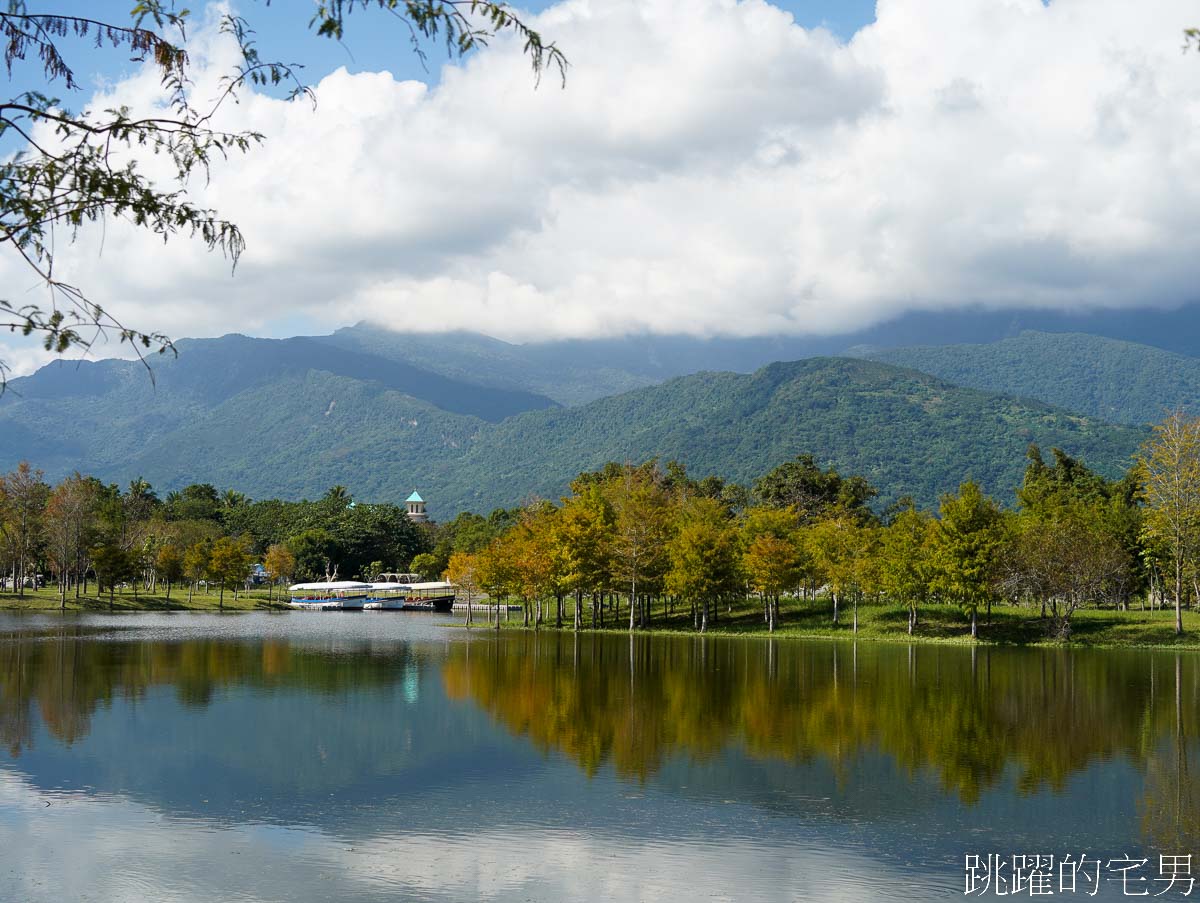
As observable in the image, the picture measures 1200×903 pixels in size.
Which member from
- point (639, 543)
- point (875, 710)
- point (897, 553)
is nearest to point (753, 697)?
point (875, 710)

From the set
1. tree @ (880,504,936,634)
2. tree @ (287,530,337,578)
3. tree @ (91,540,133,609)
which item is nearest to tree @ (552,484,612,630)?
tree @ (880,504,936,634)

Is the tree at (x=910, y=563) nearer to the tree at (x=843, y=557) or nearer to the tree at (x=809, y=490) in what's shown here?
the tree at (x=843, y=557)

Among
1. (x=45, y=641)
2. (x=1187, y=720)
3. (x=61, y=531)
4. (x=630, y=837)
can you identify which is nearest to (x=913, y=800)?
(x=630, y=837)

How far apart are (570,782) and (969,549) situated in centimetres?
5140

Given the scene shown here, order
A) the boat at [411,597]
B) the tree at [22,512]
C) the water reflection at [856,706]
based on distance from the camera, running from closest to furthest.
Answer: the water reflection at [856,706] < the tree at [22,512] < the boat at [411,597]

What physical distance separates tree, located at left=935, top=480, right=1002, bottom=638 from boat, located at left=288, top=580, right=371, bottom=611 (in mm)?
84799

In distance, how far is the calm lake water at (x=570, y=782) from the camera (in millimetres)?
16609

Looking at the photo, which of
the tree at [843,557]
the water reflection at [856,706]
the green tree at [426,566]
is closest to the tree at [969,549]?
the tree at [843,557]

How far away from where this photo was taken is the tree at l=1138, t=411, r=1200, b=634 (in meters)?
68.8

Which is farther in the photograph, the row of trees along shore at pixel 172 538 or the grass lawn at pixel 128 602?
the row of trees along shore at pixel 172 538

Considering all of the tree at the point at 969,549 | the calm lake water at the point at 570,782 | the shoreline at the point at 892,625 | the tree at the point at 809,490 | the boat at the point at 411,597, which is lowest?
the boat at the point at 411,597

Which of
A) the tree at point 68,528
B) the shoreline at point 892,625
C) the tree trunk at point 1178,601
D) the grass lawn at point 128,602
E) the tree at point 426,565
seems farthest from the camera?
the tree at point 426,565

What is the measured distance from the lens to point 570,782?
23.1m

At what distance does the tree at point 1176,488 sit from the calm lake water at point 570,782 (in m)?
27.5
